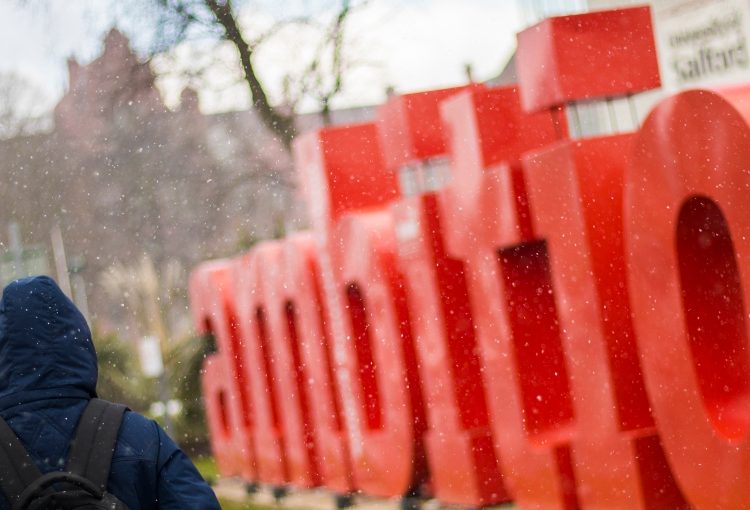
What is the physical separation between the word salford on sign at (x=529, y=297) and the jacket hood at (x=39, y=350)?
2.52 m

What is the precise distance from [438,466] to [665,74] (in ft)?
7.83

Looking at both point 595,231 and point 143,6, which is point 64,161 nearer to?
point 143,6

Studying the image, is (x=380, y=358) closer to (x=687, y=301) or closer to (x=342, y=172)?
(x=342, y=172)

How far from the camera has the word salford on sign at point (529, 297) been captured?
5.27 metres

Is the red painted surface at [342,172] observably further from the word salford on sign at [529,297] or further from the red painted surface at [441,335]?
the red painted surface at [441,335]

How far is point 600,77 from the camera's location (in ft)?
19.8

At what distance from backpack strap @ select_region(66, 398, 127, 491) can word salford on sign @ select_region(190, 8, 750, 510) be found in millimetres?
2506

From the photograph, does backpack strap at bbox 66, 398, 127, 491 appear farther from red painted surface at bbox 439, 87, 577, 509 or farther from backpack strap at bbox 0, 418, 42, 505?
red painted surface at bbox 439, 87, 577, 509

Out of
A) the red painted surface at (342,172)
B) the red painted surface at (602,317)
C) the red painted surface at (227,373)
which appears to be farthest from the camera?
the red painted surface at (227,373)

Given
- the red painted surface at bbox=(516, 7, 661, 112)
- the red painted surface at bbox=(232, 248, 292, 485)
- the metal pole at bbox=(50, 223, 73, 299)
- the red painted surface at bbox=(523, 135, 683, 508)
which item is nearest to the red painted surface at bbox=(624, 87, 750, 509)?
the red painted surface at bbox=(523, 135, 683, 508)

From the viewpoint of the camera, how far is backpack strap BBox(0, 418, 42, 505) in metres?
2.66

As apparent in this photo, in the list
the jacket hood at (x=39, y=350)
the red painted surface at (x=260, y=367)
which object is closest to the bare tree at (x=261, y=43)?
the red painted surface at (x=260, y=367)

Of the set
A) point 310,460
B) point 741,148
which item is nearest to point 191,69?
point 310,460

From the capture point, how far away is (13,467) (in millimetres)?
2699
